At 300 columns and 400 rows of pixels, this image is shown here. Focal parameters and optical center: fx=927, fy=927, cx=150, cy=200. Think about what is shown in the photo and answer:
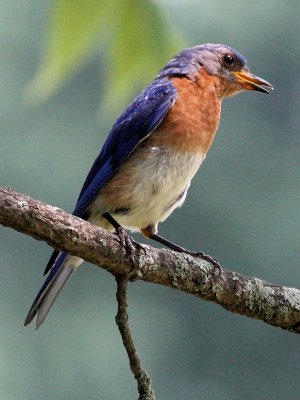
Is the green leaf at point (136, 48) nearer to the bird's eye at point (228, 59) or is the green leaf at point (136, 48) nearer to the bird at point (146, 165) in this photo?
the bird at point (146, 165)

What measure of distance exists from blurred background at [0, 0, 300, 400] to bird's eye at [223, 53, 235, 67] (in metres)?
3.67

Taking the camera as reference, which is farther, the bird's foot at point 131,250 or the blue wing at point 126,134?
the blue wing at point 126,134

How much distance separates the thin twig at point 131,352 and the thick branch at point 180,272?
0.13 meters

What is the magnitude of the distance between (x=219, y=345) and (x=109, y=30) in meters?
7.36

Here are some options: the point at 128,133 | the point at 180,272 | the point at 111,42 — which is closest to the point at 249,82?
the point at 128,133

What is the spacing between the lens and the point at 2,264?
9305mm

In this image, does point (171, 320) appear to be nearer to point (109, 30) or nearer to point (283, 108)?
point (283, 108)

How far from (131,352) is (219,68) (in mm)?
2243

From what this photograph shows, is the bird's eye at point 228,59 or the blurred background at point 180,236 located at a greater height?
the bird's eye at point 228,59

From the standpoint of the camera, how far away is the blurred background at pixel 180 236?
8.69m

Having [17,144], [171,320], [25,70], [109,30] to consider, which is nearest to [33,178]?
[17,144]

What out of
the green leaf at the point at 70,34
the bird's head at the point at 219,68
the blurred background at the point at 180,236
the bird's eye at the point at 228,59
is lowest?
the blurred background at the point at 180,236

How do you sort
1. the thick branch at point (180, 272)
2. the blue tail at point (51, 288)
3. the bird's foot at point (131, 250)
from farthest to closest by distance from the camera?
1. the blue tail at point (51, 288)
2. the bird's foot at point (131, 250)
3. the thick branch at point (180, 272)

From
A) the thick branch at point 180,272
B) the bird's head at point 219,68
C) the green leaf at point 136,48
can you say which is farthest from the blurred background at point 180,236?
the green leaf at point 136,48
